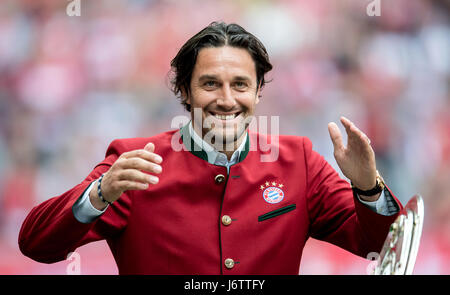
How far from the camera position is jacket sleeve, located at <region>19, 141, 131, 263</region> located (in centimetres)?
209

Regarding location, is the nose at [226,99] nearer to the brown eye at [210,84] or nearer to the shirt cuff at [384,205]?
the brown eye at [210,84]

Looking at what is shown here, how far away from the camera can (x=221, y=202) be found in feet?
7.77

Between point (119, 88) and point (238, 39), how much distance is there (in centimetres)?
268

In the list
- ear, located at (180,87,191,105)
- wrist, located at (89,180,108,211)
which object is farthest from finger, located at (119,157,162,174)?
ear, located at (180,87,191,105)

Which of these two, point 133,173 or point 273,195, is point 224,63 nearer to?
point 273,195

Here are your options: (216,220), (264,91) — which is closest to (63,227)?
(216,220)

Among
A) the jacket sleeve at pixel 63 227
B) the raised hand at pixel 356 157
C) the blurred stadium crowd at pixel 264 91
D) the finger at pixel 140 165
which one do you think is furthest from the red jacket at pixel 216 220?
the blurred stadium crowd at pixel 264 91

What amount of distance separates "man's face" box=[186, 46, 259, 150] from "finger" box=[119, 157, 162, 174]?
597 mm

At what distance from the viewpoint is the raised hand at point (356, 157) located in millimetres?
2002

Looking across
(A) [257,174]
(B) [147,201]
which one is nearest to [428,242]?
(A) [257,174]

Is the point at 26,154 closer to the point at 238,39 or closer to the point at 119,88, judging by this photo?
the point at 119,88

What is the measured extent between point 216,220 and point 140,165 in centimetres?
57

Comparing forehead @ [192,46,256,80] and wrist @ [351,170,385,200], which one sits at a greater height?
forehead @ [192,46,256,80]

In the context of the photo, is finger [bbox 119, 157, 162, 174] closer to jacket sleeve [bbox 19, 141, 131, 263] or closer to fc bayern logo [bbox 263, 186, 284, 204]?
jacket sleeve [bbox 19, 141, 131, 263]
